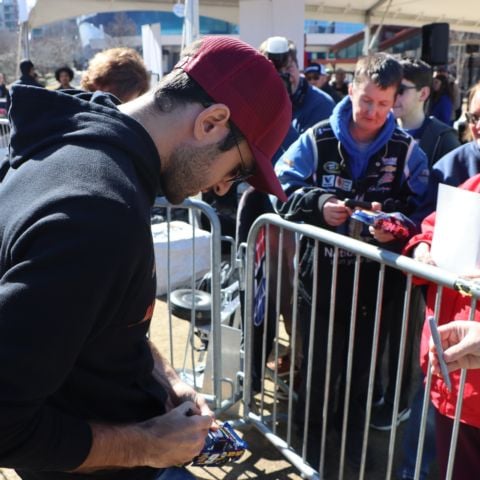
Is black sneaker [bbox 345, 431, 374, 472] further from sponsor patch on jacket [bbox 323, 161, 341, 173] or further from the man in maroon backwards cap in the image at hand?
the man in maroon backwards cap

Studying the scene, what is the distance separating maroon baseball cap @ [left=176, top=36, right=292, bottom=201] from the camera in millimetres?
1225

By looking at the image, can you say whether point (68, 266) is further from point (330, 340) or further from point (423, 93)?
point (423, 93)

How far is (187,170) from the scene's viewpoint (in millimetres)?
1241

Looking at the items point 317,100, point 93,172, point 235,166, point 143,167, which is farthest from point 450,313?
point 317,100

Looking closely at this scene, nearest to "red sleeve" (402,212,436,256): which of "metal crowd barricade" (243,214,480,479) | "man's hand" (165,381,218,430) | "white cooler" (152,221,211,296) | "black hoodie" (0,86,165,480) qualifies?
"metal crowd barricade" (243,214,480,479)

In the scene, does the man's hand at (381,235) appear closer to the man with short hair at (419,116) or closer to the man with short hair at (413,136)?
the man with short hair at (413,136)

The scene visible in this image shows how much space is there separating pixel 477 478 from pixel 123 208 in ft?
5.96

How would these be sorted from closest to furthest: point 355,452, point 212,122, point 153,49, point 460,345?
point 212,122, point 460,345, point 355,452, point 153,49

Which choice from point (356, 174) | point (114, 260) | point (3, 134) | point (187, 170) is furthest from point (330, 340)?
point (3, 134)

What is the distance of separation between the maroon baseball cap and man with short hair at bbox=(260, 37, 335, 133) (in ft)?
8.43

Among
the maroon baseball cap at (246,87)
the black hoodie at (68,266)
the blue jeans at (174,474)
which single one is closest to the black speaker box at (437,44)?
the maroon baseball cap at (246,87)

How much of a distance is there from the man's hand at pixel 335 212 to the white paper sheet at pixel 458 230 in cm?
60

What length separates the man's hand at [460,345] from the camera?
1696 mm

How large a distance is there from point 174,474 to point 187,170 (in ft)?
2.75
